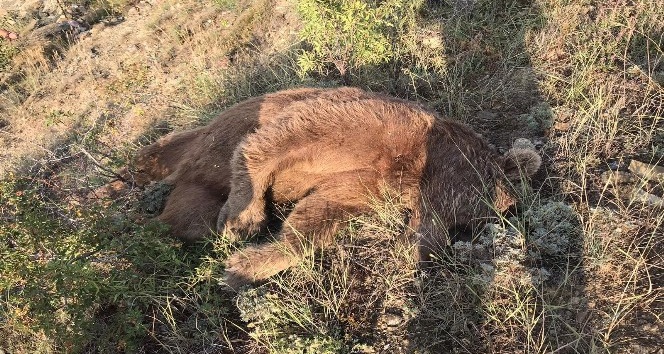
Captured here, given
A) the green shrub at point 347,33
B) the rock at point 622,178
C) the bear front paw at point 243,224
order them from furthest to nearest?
the green shrub at point 347,33 < the bear front paw at point 243,224 < the rock at point 622,178

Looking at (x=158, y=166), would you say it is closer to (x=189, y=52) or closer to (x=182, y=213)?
(x=182, y=213)

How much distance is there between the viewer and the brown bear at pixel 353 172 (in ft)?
10.6

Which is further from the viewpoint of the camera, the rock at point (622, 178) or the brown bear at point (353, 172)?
the rock at point (622, 178)

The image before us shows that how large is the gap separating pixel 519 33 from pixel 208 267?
4580mm

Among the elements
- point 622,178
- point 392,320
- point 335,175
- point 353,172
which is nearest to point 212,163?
point 335,175

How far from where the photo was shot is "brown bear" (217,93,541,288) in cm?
323

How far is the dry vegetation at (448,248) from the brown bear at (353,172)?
181 mm

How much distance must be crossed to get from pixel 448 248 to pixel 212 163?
84.3 inches

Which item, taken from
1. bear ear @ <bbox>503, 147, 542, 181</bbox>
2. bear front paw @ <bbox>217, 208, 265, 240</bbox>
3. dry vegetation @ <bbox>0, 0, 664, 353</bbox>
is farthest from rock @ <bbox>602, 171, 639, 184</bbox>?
bear front paw @ <bbox>217, 208, 265, 240</bbox>

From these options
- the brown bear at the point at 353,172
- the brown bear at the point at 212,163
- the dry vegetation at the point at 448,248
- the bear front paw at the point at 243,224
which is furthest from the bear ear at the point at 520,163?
the bear front paw at the point at 243,224

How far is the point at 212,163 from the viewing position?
12.8ft

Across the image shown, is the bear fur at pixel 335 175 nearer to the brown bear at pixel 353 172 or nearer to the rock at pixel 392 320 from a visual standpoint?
the brown bear at pixel 353 172

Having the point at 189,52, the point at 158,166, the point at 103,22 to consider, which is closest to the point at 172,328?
the point at 158,166

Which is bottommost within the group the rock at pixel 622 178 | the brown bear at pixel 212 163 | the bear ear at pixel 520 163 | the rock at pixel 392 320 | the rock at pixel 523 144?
the rock at pixel 392 320
